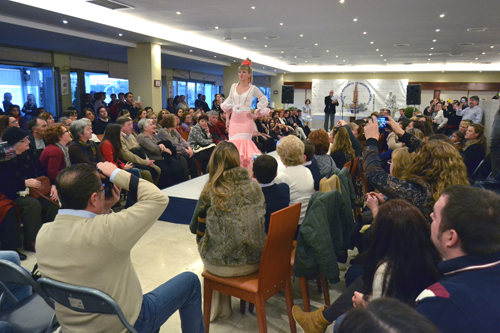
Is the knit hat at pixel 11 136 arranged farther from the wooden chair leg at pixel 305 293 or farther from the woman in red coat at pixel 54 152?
the wooden chair leg at pixel 305 293

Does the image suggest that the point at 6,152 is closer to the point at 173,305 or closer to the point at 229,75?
the point at 173,305

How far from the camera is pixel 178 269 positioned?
3018 mm

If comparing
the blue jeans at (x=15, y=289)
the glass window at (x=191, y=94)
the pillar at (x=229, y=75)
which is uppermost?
the pillar at (x=229, y=75)

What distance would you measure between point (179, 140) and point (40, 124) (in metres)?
2.27

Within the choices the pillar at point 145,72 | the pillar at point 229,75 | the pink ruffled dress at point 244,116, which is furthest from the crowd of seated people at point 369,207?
the pillar at point 229,75

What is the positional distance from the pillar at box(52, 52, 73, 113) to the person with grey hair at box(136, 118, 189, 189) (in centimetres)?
841

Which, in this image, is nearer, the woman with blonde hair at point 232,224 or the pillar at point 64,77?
the woman with blonde hair at point 232,224

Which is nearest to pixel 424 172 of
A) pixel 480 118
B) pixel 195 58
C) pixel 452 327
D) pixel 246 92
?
pixel 452 327

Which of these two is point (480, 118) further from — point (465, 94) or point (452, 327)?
point (465, 94)

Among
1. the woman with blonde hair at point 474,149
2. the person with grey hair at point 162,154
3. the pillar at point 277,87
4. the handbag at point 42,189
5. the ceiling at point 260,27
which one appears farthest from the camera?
the pillar at point 277,87

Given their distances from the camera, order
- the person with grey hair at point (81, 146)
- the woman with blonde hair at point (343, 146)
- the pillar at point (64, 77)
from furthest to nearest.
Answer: the pillar at point (64, 77)
the woman with blonde hair at point (343, 146)
the person with grey hair at point (81, 146)

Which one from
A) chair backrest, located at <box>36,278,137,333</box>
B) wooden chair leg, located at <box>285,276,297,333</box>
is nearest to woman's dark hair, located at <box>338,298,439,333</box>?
chair backrest, located at <box>36,278,137,333</box>

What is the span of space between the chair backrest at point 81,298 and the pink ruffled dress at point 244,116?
3.07 m

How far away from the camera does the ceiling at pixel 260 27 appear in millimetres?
6742
